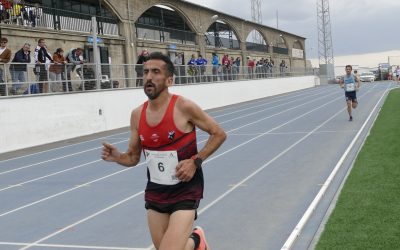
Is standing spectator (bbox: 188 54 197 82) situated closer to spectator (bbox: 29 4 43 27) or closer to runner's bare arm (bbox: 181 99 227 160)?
spectator (bbox: 29 4 43 27)

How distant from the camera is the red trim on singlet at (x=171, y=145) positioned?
3.74m

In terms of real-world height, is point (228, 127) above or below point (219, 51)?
below

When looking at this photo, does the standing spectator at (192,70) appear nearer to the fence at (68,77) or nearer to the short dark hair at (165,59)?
the fence at (68,77)

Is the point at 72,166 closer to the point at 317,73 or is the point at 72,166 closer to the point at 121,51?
→ the point at 121,51

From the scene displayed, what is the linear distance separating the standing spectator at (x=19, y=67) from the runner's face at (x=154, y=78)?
1294 cm

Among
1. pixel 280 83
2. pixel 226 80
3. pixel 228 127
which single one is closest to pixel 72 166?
pixel 228 127

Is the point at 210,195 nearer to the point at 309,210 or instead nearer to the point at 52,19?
the point at 309,210

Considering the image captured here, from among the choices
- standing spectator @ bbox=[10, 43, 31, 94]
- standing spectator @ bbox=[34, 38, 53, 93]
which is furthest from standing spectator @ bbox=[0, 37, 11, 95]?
standing spectator @ bbox=[34, 38, 53, 93]

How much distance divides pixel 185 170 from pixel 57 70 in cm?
1511

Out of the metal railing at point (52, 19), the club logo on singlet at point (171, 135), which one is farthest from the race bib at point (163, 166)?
the metal railing at point (52, 19)

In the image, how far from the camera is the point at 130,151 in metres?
4.18

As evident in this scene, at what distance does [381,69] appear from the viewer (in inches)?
2579

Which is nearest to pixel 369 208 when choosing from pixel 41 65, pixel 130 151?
pixel 130 151

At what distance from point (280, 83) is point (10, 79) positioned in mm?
33004
